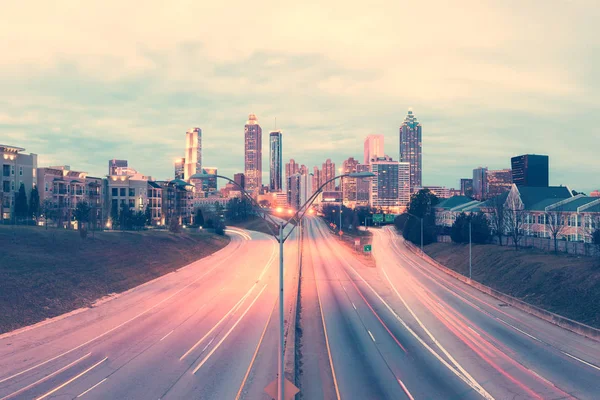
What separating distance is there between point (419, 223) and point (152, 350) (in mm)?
78563

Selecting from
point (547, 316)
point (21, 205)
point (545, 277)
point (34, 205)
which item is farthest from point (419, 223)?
point (21, 205)

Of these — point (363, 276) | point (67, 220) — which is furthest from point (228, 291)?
point (67, 220)

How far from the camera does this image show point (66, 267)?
44.2m

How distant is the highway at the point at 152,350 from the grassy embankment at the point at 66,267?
2320 mm

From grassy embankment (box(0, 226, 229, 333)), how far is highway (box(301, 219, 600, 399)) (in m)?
20.9

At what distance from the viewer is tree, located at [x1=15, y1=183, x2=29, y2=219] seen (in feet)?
248

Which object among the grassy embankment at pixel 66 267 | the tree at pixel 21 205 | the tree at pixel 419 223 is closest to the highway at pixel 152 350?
the grassy embankment at pixel 66 267

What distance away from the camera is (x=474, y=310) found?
3828 centimetres

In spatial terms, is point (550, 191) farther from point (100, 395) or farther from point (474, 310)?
point (100, 395)

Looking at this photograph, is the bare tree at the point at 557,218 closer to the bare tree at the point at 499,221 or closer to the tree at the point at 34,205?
the bare tree at the point at 499,221

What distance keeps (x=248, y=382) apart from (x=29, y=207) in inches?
2895

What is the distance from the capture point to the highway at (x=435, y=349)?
2067 cm

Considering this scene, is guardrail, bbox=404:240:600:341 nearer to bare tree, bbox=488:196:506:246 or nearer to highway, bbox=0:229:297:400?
highway, bbox=0:229:297:400

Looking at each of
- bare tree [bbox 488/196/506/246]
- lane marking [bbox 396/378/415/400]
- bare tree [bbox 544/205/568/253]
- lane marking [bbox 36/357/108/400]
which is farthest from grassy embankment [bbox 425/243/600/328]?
lane marking [bbox 36/357/108/400]
